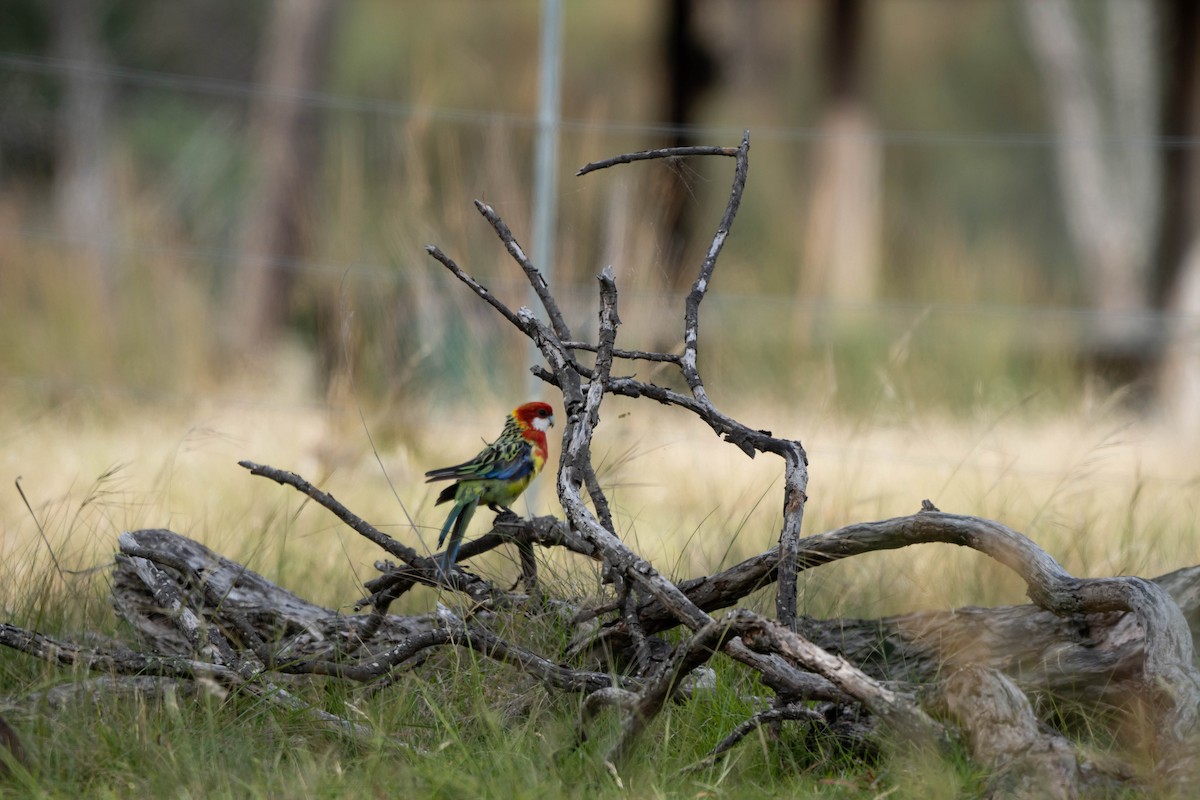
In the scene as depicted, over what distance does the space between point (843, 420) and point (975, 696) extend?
311 centimetres

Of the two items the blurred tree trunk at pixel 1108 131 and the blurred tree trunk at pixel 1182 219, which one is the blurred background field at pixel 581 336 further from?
the blurred tree trunk at pixel 1108 131

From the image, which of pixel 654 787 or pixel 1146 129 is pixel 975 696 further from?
pixel 1146 129

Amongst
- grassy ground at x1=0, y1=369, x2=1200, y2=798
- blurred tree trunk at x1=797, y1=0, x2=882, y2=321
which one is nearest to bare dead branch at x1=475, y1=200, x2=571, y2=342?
grassy ground at x1=0, y1=369, x2=1200, y2=798

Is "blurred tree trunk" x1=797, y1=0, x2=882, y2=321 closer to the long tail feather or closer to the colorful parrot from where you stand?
the colorful parrot

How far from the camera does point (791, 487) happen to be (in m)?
1.97

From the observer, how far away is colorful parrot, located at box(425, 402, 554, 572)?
240 centimetres

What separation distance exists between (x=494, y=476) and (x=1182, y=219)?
5.93m

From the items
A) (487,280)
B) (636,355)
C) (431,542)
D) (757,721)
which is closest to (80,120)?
(487,280)

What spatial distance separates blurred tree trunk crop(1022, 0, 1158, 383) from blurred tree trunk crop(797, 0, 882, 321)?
186 inches

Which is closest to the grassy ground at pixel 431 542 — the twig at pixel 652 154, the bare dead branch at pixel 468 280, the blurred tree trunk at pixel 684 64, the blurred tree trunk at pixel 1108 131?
the bare dead branch at pixel 468 280

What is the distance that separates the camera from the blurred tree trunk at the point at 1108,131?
13219mm

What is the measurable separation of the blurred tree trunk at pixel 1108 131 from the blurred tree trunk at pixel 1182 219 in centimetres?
421

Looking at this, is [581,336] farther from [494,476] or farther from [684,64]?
[684,64]

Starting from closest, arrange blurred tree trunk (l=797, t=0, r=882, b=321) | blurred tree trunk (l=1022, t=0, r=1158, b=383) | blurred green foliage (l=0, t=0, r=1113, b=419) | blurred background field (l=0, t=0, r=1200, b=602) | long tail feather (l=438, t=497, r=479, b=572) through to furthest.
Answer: long tail feather (l=438, t=497, r=479, b=572)
blurred background field (l=0, t=0, r=1200, b=602)
blurred green foliage (l=0, t=0, r=1113, b=419)
blurred tree trunk (l=797, t=0, r=882, b=321)
blurred tree trunk (l=1022, t=0, r=1158, b=383)
